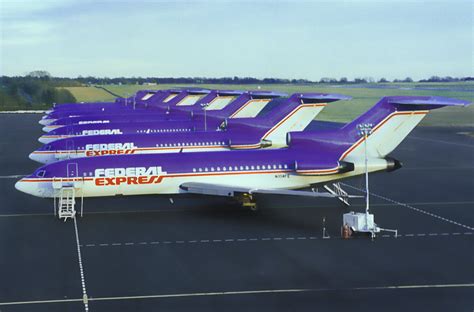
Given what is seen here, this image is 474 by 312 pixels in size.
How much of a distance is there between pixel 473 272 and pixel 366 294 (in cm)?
459

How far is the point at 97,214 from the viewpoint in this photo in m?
30.3

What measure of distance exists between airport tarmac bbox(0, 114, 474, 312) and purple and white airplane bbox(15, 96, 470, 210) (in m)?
1.34

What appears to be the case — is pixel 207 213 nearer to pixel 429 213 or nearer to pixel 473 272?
pixel 429 213

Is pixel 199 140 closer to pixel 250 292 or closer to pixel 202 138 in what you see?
pixel 202 138

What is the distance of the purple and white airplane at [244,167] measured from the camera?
2969 centimetres

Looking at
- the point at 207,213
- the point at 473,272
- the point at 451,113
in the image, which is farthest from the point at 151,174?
the point at 451,113

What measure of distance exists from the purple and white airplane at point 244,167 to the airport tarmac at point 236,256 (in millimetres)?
1342

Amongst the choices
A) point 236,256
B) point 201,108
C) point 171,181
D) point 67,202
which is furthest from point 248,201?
point 201,108

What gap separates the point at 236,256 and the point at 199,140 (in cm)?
2125

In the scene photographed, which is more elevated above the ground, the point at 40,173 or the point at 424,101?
the point at 424,101

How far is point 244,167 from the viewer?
30.6m

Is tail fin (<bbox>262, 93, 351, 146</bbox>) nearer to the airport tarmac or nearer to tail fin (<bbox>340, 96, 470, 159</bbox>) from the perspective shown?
the airport tarmac

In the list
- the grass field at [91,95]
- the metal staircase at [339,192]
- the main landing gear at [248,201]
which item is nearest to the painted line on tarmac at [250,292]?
the main landing gear at [248,201]

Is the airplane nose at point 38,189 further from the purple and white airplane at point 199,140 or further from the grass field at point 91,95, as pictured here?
the grass field at point 91,95
